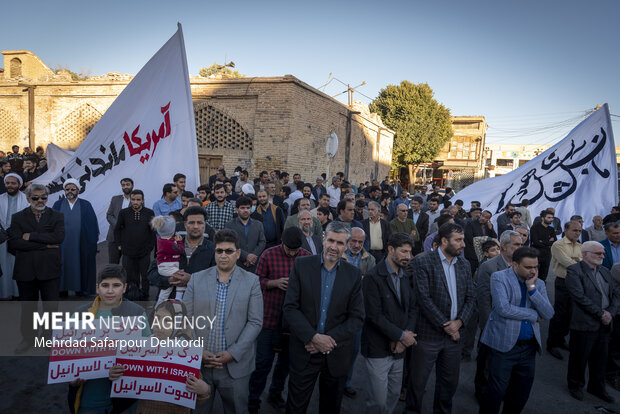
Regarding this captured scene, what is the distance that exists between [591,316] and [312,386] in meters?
3.21

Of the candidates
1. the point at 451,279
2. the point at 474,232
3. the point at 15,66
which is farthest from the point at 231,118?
the point at 15,66

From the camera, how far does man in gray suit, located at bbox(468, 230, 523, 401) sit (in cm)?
403

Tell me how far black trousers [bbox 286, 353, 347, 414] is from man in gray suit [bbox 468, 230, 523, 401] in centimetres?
192

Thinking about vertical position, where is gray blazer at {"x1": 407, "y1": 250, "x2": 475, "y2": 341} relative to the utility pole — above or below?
below

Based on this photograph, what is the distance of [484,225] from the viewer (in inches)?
272

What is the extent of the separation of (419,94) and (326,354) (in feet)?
110

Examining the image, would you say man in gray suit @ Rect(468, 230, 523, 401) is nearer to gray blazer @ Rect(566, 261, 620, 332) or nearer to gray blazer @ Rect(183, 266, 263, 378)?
gray blazer @ Rect(566, 261, 620, 332)

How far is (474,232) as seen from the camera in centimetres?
654

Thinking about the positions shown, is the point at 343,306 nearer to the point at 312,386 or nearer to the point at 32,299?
the point at 312,386

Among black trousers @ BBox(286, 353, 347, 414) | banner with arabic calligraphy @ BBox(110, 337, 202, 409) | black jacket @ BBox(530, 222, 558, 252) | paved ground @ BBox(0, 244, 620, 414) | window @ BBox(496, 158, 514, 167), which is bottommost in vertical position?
paved ground @ BBox(0, 244, 620, 414)

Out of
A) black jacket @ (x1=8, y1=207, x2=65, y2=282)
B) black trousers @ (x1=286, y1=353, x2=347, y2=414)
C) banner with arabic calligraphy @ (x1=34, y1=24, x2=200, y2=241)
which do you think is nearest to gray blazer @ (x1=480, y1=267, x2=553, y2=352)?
black trousers @ (x1=286, y1=353, x2=347, y2=414)

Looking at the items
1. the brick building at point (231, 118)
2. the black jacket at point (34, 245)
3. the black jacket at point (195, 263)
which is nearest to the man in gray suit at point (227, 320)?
the black jacket at point (195, 263)

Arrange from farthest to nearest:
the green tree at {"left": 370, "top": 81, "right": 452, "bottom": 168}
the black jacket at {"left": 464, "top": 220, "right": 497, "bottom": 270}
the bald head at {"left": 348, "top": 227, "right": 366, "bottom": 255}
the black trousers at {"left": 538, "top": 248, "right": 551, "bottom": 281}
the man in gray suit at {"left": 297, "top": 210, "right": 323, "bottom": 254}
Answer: the green tree at {"left": 370, "top": 81, "right": 452, "bottom": 168}
the black trousers at {"left": 538, "top": 248, "right": 551, "bottom": 281}
the black jacket at {"left": 464, "top": 220, "right": 497, "bottom": 270}
the man in gray suit at {"left": 297, "top": 210, "right": 323, "bottom": 254}
the bald head at {"left": 348, "top": 227, "right": 366, "bottom": 255}

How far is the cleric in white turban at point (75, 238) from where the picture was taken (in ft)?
18.6
